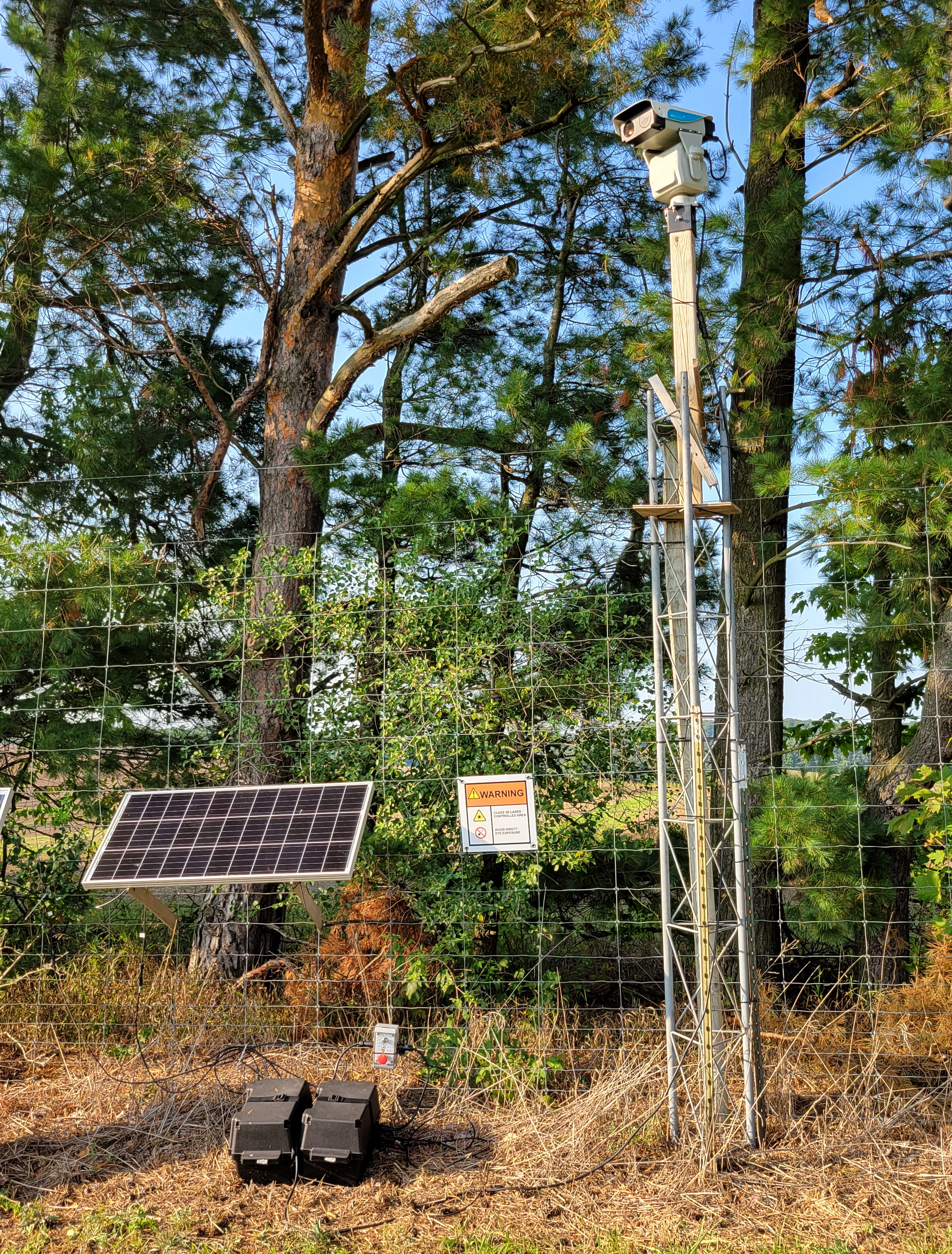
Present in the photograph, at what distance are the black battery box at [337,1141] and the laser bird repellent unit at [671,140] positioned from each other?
3.92 metres

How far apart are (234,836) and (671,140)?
3553 mm

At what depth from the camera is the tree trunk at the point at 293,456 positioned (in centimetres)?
607

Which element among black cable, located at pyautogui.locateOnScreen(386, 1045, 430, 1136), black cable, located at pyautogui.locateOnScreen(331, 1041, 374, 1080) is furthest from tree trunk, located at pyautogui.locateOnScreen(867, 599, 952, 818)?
black cable, located at pyautogui.locateOnScreen(331, 1041, 374, 1080)

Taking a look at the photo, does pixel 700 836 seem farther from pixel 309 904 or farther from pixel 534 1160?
pixel 309 904

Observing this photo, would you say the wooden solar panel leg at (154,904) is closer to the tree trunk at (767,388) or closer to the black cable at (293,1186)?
the black cable at (293,1186)

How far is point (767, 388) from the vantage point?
22.6ft

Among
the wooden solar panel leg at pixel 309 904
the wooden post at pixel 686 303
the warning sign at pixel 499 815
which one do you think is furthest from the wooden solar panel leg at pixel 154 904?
the wooden post at pixel 686 303

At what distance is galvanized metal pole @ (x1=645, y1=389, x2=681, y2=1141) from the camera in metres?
4.19

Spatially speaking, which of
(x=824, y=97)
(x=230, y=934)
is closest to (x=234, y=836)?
(x=230, y=934)

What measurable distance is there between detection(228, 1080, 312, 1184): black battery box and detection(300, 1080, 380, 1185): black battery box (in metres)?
0.05

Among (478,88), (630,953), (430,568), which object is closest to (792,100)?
(478,88)

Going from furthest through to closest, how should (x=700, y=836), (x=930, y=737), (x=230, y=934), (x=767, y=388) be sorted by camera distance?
(x=767, y=388) → (x=230, y=934) → (x=930, y=737) → (x=700, y=836)

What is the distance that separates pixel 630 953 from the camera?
261 inches

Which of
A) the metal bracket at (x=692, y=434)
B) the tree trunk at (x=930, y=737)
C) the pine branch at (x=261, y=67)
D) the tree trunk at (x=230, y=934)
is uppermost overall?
the pine branch at (x=261, y=67)
